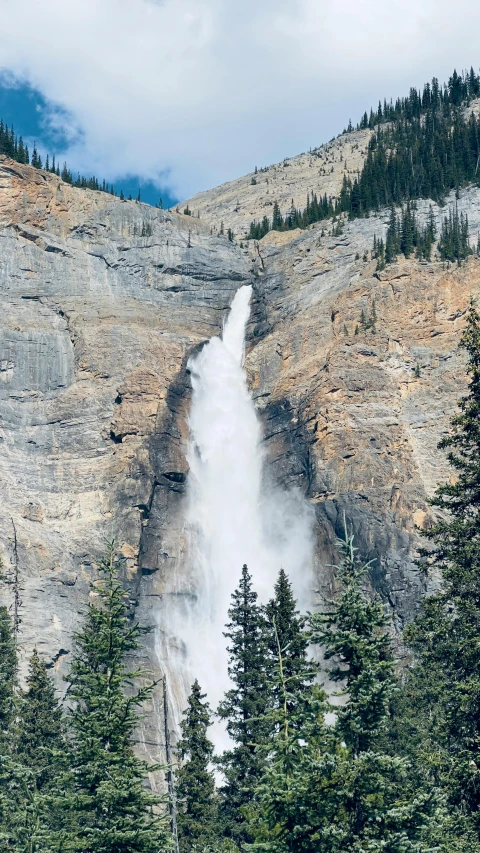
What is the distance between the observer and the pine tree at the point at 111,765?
1046 inches

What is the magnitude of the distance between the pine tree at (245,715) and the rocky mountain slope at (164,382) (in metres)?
32.8

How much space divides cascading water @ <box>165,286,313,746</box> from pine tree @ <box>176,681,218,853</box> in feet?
107

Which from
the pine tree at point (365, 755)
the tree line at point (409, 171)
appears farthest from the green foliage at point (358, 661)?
the tree line at point (409, 171)

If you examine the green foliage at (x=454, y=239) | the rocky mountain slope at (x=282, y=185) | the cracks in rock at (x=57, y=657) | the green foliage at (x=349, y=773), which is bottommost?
the green foliage at (x=349, y=773)

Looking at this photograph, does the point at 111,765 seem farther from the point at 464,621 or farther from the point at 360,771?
the point at 464,621

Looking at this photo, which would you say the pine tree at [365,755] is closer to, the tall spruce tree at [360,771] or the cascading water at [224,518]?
the tall spruce tree at [360,771]

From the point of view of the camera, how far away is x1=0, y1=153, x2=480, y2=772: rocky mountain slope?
84.2 meters

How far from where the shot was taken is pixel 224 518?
3760 inches

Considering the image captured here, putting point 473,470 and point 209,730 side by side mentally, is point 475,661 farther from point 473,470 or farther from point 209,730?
point 209,730

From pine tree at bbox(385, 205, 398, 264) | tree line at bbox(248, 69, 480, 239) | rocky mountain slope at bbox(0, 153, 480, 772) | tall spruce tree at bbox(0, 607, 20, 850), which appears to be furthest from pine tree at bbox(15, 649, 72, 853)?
tree line at bbox(248, 69, 480, 239)

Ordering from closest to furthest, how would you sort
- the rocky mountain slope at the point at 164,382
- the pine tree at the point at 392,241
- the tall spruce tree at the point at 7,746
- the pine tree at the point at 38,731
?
→ the tall spruce tree at the point at 7,746 → the pine tree at the point at 38,731 → the rocky mountain slope at the point at 164,382 → the pine tree at the point at 392,241

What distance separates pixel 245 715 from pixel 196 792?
3.69 metres

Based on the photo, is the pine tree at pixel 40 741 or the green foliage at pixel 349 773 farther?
the pine tree at pixel 40 741

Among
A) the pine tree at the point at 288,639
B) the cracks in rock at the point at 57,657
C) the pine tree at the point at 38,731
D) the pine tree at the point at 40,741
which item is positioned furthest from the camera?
the cracks in rock at the point at 57,657
